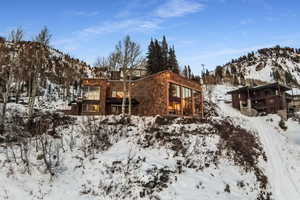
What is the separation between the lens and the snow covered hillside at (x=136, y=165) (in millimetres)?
9961

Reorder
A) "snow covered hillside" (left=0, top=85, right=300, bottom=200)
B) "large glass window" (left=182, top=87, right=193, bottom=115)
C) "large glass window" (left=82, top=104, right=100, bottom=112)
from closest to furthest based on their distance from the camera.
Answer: "snow covered hillside" (left=0, top=85, right=300, bottom=200), "large glass window" (left=182, top=87, right=193, bottom=115), "large glass window" (left=82, top=104, right=100, bottom=112)

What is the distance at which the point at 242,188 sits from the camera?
1244cm

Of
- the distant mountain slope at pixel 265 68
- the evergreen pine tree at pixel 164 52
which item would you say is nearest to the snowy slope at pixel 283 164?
the evergreen pine tree at pixel 164 52

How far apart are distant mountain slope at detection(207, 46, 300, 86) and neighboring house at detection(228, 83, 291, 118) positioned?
166 ft

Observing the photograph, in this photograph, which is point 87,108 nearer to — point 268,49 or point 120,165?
point 120,165

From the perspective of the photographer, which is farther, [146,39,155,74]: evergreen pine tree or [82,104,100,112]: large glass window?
[146,39,155,74]: evergreen pine tree

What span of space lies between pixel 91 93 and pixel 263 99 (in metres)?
43.7

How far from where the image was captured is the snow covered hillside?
9.96 meters

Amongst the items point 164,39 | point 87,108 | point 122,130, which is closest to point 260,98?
point 164,39

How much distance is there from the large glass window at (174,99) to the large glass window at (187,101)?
41.8 inches

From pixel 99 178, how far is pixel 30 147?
5.71 meters

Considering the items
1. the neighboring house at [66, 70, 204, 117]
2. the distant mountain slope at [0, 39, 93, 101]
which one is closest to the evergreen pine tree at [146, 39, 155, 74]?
the neighboring house at [66, 70, 204, 117]

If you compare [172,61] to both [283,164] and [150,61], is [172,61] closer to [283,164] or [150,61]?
[150,61]

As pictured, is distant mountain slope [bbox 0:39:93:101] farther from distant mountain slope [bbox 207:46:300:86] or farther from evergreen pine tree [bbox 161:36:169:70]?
distant mountain slope [bbox 207:46:300:86]
